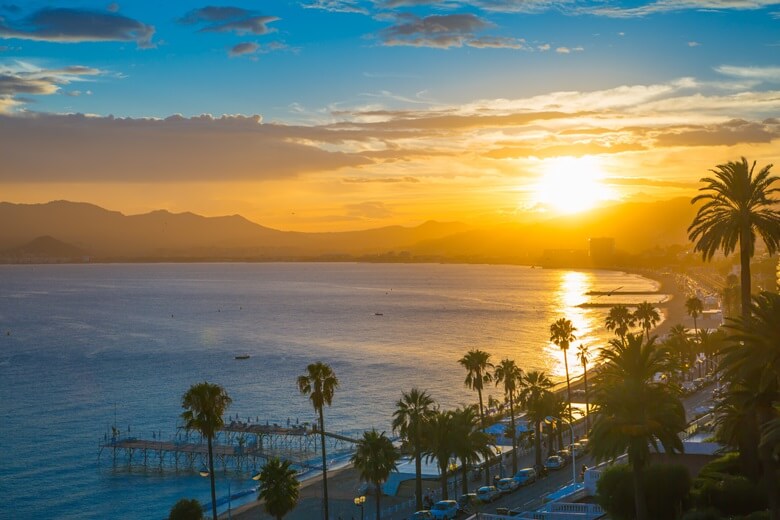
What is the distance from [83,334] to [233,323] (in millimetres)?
36555

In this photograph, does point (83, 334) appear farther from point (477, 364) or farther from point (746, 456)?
point (746, 456)

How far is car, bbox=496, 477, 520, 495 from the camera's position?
50.8 m

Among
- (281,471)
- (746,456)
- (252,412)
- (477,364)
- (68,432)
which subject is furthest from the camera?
(252,412)

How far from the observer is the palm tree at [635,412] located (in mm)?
26719

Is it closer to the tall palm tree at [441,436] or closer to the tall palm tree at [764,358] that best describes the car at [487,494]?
the tall palm tree at [441,436]

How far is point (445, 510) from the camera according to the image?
1788 inches

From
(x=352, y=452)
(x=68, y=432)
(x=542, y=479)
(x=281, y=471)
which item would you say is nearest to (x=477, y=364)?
(x=542, y=479)

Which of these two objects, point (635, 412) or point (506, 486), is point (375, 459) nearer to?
point (506, 486)

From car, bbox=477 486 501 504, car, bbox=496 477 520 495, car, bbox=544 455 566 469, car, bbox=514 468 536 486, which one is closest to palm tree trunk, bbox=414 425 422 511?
car, bbox=477 486 501 504

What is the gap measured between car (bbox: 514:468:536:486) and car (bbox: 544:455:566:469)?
99.6 inches

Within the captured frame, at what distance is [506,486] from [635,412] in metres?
26.0

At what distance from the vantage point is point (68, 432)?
7794 cm

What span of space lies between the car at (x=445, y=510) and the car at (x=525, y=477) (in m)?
8.04

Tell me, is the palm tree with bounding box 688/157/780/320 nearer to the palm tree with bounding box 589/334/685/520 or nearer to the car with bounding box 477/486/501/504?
the palm tree with bounding box 589/334/685/520
